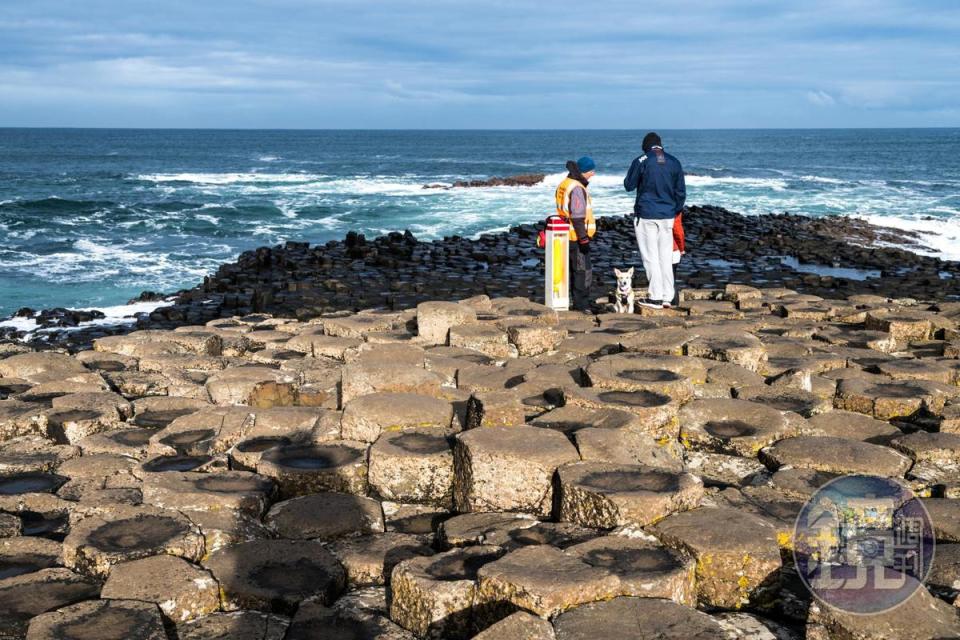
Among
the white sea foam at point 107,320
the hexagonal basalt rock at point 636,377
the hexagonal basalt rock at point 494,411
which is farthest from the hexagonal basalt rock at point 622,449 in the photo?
the white sea foam at point 107,320

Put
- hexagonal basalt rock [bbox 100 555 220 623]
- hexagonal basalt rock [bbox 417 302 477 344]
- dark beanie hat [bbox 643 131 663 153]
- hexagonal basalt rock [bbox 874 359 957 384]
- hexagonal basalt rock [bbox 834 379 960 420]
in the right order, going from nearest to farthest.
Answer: hexagonal basalt rock [bbox 100 555 220 623] → hexagonal basalt rock [bbox 834 379 960 420] → hexagonal basalt rock [bbox 874 359 957 384] → hexagonal basalt rock [bbox 417 302 477 344] → dark beanie hat [bbox 643 131 663 153]

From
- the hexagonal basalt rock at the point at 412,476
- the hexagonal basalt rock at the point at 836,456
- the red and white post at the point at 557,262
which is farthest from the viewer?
the red and white post at the point at 557,262

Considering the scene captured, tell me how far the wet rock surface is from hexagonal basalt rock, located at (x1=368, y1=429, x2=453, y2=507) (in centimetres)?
1

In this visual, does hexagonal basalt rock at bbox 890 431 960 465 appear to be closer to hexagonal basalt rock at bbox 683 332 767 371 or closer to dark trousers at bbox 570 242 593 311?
hexagonal basalt rock at bbox 683 332 767 371

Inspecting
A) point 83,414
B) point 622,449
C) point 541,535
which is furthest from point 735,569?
point 83,414

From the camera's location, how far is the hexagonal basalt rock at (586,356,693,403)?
6027 mm

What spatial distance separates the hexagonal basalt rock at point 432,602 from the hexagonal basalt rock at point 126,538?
1132mm

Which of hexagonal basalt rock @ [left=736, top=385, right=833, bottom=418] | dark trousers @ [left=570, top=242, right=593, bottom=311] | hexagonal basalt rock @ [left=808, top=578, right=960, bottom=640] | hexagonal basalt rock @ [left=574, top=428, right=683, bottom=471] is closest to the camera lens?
hexagonal basalt rock @ [left=808, top=578, right=960, bottom=640]

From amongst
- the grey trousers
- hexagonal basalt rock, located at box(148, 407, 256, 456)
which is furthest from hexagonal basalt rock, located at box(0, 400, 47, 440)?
the grey trousers

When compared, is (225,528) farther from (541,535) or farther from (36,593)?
(541,535)

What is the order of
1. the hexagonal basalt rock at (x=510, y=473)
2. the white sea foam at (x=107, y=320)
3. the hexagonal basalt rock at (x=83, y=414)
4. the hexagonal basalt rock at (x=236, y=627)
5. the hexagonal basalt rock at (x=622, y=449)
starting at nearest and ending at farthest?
the hexagonal basalt rock at (x=236, y=627) < the hexagonal basalt rock at (x=510, y=473) < the hexagonal basalt rock at (x=622, y=449) < the hexagonal basalt rock at (x=83, y=414) < the white sea foam at (x=107, y=320)

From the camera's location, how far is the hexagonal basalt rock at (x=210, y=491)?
4.63 m

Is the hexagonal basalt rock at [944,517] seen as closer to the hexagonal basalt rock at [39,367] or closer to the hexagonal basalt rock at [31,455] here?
the hexagonal basalt rock at [31,455]

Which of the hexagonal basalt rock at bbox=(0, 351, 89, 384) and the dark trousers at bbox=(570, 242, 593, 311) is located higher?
the dark trousers at bbox=(570, 242, 593, 311)
